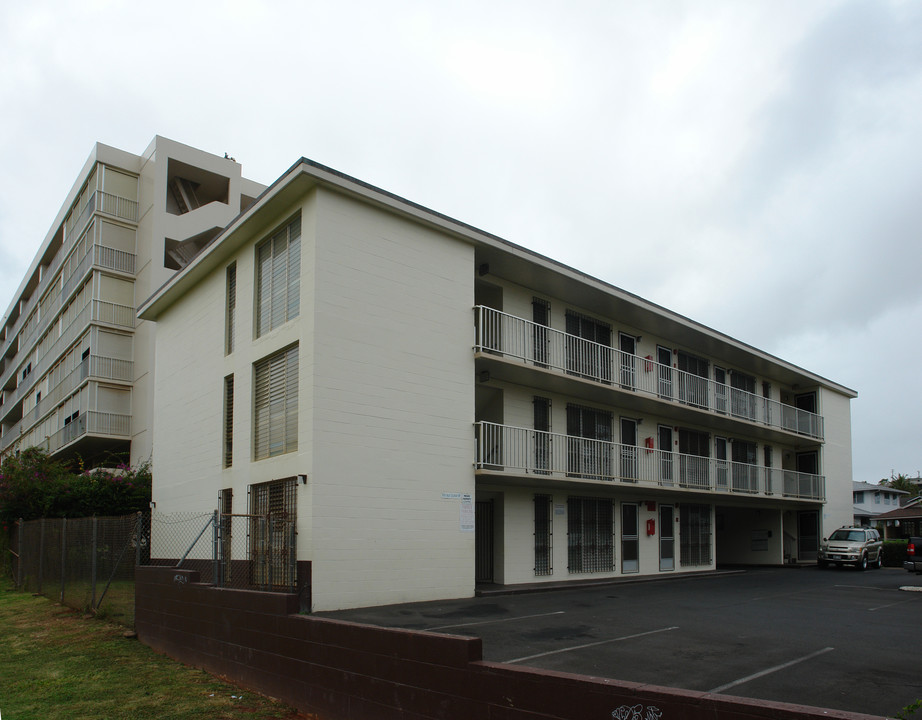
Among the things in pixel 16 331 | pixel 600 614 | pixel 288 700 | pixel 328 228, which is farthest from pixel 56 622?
pixel 16 331

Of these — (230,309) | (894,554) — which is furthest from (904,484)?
(230,309)

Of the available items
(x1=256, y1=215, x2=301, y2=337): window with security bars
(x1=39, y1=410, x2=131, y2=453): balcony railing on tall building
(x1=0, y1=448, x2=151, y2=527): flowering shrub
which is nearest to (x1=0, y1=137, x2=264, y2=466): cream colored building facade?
(x1=39, y1=410, x2=131, y2=453): balcony railing on tall building

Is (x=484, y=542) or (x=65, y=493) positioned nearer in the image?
(x=484, y=542)

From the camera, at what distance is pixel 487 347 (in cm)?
1692

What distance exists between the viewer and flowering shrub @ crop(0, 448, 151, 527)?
2294 cm

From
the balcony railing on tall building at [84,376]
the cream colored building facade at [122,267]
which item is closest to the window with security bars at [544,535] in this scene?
the cream colored building facade at [122,267]

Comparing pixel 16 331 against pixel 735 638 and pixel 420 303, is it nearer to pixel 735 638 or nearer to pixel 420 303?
pixel 420 303

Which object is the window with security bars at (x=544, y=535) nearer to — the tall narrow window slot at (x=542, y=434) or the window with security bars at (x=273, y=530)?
the tall narrow window slot at (x=542, y=434)

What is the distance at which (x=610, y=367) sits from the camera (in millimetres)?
21516

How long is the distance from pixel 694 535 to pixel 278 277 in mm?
16551

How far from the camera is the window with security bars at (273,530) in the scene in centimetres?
1320

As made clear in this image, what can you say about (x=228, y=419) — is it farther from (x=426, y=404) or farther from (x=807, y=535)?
(x=807, y=535)

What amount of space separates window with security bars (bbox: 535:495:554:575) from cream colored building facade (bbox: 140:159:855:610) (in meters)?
0.05

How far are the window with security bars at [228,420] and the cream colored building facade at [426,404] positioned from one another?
0.04 m
